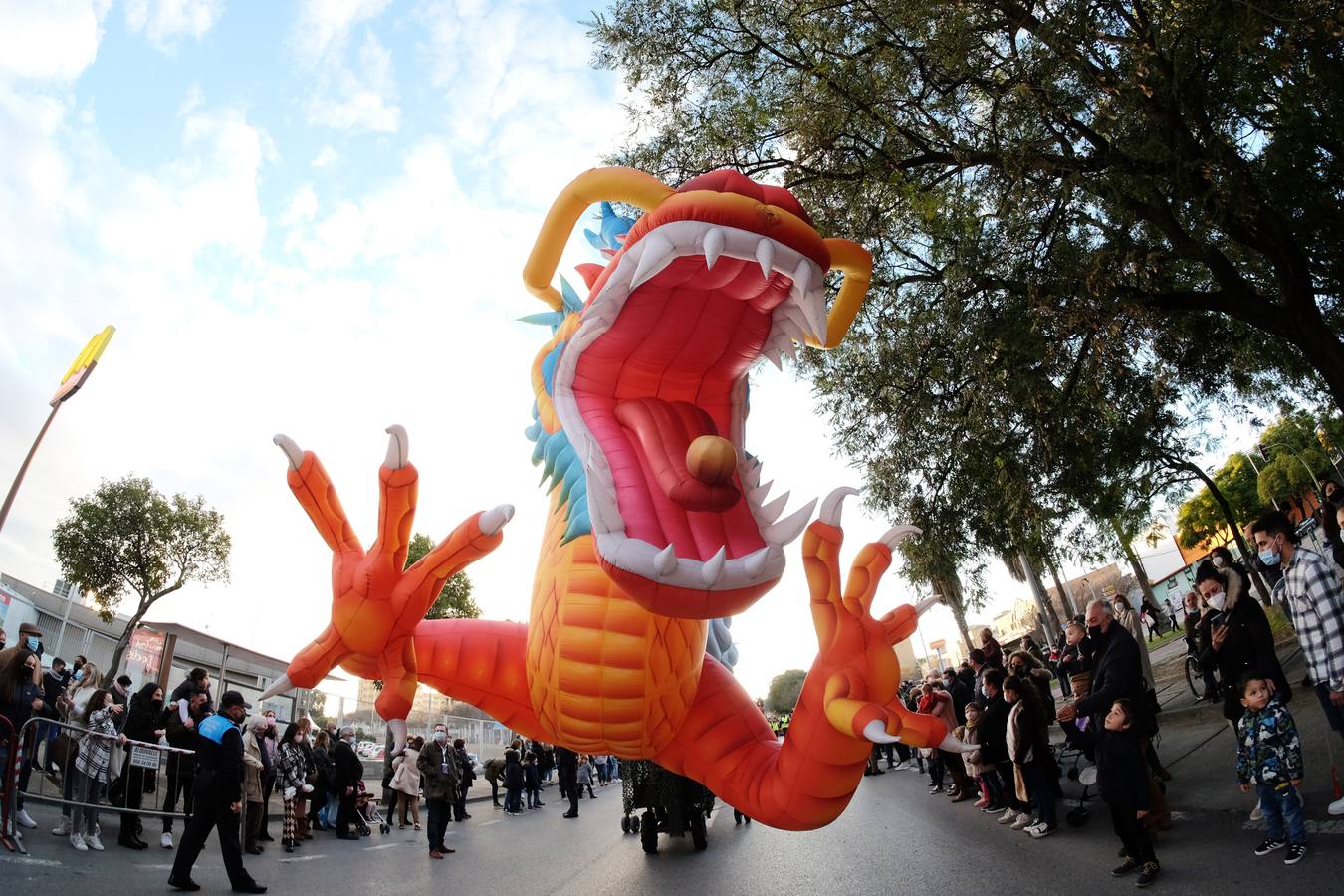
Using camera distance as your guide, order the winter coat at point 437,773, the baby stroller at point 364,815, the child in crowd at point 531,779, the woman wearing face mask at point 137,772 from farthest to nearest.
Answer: the child in crowd at point 531,779 → the baby stroller at point 364,815 → the winter coat at point 437,773 → the woman wearing face mask at point 137,772

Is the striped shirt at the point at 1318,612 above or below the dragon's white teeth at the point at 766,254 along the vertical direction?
below

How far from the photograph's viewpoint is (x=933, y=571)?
9016 millimetres

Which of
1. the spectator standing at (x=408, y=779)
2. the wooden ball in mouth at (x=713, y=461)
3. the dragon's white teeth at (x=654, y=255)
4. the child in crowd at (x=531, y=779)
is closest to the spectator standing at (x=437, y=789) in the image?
the spectator standing at (x=408, y=779)

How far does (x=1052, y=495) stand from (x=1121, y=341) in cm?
211

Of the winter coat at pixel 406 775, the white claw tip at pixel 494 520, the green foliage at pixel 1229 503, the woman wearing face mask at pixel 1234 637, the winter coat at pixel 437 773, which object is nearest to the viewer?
the white claw tip at pixel 494 520

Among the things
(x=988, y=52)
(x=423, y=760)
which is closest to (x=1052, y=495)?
(x=988, y=52)

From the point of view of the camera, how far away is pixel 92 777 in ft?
20.4

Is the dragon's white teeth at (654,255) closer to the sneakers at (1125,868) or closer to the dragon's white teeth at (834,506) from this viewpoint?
the dragon's white teeth at (834,506)

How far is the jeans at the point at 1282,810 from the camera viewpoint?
13.2 ft

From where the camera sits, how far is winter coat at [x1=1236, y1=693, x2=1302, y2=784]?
4094mm

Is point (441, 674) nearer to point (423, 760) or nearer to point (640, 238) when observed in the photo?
point (640, 238)

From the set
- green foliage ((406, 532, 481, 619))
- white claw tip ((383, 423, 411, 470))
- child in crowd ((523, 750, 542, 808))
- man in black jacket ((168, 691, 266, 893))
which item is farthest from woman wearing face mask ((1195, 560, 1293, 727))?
green foliage ((406, 532, 481, 619))

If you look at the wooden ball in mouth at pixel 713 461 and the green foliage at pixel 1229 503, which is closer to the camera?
the wooden ball in mouth at pixel 713 461

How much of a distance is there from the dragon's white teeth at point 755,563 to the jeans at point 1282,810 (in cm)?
395
